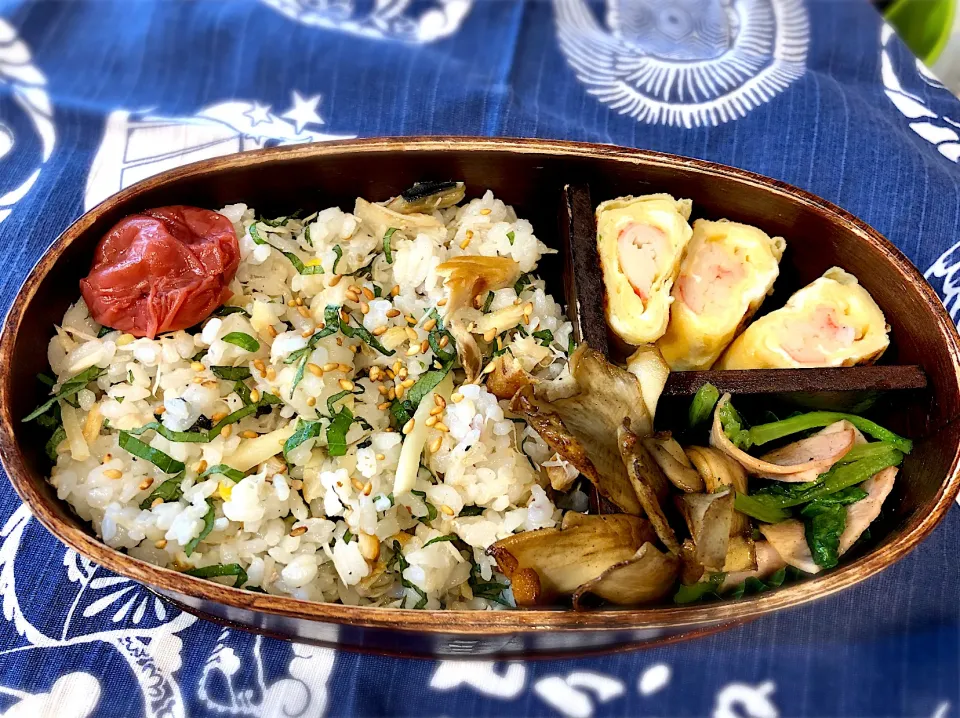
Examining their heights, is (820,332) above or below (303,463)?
above

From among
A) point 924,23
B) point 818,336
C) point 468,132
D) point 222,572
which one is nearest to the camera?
point 222,572

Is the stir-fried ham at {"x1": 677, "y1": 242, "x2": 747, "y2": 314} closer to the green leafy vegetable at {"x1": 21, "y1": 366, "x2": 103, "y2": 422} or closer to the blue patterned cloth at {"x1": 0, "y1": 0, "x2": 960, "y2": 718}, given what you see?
the blue patterned cloth at {"x1": 0, "y1": 0, "x2": 960, "y2": 718}

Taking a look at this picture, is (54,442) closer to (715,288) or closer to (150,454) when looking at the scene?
(150,454)

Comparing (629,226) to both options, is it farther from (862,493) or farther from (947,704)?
(947,704)

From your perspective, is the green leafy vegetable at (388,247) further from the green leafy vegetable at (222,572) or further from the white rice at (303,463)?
the green leafy vegetable at (222,572)

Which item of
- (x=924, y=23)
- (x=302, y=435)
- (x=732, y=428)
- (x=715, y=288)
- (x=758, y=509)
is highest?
(x=924, y=23)

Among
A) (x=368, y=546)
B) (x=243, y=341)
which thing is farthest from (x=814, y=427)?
(x=243, y=341)

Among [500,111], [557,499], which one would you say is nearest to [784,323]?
[557,499]

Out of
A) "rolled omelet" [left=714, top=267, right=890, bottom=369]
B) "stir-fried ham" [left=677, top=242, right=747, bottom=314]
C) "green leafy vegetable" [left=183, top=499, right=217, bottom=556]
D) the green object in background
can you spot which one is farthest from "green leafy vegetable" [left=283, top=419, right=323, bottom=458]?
the green object in background
